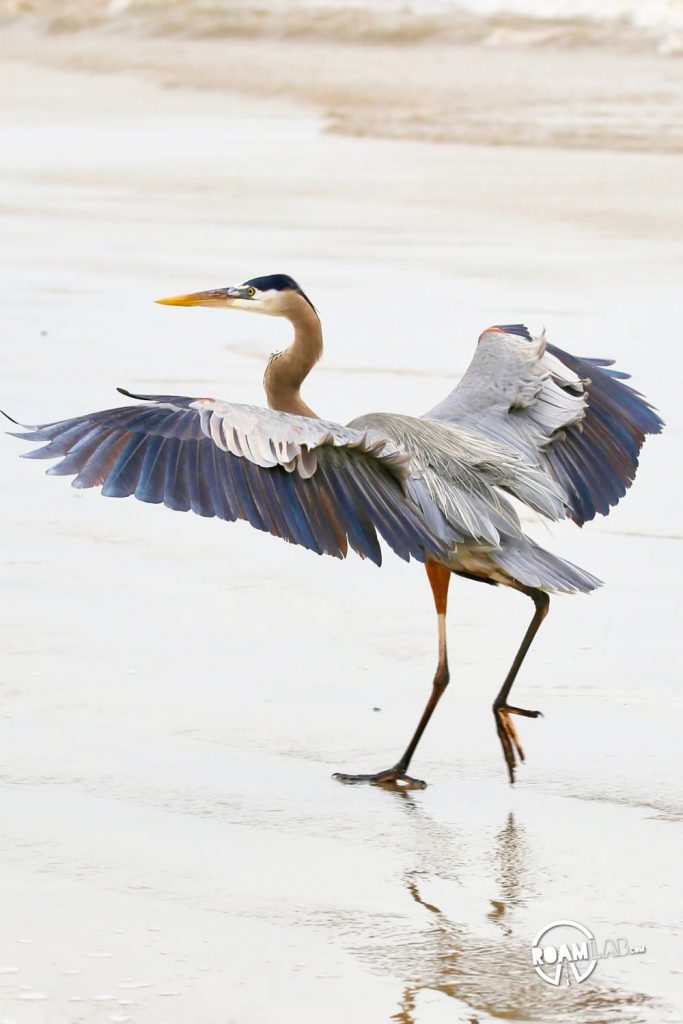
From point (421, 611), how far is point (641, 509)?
4.67 feet

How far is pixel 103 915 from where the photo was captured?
407cm

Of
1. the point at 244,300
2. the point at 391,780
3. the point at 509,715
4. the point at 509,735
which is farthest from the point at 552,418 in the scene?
the point at 391,780

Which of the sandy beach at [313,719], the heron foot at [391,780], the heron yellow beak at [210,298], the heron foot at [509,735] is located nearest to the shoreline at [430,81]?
the sandy beach at [313,719]

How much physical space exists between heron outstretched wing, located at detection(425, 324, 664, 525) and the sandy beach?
0.51m

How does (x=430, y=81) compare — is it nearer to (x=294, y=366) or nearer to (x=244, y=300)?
(x=244, y=300)

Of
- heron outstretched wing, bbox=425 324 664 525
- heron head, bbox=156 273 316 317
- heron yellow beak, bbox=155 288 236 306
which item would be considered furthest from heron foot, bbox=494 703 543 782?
heron yellow beak, bbox=155 288 236 306

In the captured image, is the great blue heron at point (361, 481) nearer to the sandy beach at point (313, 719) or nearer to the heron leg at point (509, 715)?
the heron leg at point (509, 715)

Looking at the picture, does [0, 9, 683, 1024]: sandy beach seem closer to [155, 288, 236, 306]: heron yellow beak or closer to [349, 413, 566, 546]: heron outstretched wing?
[349, 413, 566, 546]: heron outstretched wing

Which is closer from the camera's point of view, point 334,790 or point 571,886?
point 571,886

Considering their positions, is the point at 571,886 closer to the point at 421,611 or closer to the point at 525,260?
the point at 421,611

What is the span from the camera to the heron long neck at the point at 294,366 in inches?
250

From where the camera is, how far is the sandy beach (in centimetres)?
389

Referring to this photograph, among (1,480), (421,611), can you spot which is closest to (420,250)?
Result: (1,480)

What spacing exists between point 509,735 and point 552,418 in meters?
1.18
